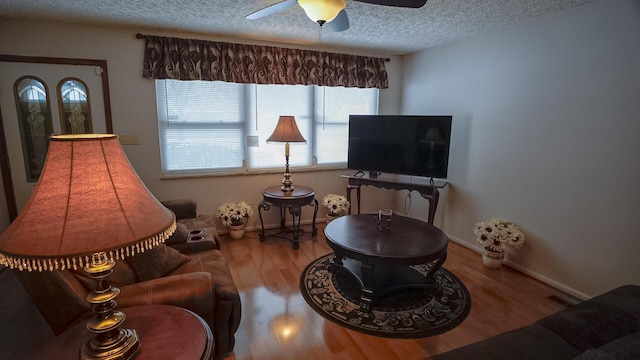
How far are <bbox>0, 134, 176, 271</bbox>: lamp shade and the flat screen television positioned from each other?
3272 mm

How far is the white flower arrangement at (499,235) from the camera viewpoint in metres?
3.12

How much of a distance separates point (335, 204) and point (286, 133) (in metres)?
1.20

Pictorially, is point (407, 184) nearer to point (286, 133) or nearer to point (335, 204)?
point (335, 204)

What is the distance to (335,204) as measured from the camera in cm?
428

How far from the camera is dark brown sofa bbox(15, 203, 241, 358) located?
4.55 ft

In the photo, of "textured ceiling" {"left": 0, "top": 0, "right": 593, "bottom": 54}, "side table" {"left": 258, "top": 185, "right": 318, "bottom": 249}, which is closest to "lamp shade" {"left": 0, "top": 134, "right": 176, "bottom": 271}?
"textured ceiling" {"left": 0, "top": 0, "right": 593, "bottom": 54}

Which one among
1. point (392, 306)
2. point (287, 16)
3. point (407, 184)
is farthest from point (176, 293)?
point (407, 184)

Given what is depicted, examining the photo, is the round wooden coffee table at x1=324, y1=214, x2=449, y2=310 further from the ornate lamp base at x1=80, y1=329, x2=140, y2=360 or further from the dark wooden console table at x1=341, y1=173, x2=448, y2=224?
the ornate lamp base at x1=80, y1=329, x2=140, y2=360

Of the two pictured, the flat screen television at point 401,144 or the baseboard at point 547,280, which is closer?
the baseboard at point 547,280

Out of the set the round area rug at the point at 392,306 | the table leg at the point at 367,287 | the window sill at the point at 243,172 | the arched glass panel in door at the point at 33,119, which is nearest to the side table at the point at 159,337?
the round area rug at the point at 392,306

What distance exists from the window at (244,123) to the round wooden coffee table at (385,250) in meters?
1.67

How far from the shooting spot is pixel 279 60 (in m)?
4.00

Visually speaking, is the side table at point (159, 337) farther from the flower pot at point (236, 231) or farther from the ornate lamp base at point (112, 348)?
the flower pot at point (236, 231)

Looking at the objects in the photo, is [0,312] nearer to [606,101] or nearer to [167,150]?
[167,150]
